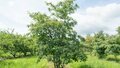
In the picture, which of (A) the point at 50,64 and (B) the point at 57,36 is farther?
(A) the point at 50,64

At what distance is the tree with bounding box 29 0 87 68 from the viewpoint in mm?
30203

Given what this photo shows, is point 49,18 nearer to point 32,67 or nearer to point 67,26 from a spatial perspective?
point 67,26

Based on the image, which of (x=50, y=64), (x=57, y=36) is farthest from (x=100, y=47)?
(x=57, y=36)

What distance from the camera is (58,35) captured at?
1208 inches

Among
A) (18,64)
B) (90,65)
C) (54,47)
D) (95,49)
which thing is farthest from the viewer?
(95,49)

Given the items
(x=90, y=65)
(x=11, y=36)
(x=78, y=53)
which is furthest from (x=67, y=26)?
(x=11, y=36)

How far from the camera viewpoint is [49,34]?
30703mm

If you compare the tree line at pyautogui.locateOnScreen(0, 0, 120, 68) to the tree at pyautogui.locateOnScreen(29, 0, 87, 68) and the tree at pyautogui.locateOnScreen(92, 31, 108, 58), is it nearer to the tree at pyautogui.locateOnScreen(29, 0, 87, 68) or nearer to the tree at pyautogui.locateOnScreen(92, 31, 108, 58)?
the tree at pyautogui.locateOnScreen(29, 0, 87, 68)

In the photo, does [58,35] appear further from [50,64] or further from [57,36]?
[50,64]

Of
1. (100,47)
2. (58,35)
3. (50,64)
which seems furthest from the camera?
(100,47)

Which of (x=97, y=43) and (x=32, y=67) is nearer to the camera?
(x=32, y=67)

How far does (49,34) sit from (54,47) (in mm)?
1652

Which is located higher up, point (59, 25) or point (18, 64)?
point (59, 25)

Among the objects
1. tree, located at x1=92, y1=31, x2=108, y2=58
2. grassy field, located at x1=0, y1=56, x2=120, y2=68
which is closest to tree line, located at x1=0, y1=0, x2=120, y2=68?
grassy field, located at x1=0, y1=56, x2=120, y2=68
